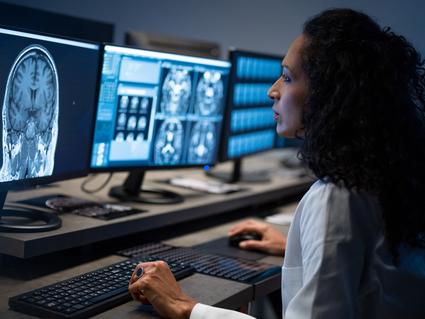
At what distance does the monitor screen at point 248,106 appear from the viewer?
8.23 ft

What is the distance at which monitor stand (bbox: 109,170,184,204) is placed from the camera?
2.12 m

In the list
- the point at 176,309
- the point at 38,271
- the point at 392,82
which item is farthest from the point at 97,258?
the point at 392,82

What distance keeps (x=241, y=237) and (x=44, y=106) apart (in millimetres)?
748

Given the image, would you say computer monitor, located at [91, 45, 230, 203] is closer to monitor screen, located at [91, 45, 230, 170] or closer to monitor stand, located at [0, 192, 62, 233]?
monitor screen, located at [91, 45, 230, 170]

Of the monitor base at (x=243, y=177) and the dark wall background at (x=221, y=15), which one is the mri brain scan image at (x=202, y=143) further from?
the dark wall background at (x=221, y=15)

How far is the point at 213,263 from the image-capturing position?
180 centimetres

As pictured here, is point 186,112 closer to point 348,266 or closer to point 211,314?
point 211,314

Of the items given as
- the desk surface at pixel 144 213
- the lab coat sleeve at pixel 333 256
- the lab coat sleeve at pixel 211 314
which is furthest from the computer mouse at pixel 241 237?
the lab coat sleeve at pixel 333 256

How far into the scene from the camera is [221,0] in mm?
4305

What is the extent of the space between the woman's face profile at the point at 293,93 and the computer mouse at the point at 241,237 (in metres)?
0.67

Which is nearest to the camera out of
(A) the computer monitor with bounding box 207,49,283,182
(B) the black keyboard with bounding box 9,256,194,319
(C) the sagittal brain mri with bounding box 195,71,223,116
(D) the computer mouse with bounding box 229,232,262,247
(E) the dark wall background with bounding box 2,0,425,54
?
(B) the black keyboard with bounding box 9,256,194,319

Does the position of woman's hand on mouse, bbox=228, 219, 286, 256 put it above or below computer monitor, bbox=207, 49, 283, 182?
below

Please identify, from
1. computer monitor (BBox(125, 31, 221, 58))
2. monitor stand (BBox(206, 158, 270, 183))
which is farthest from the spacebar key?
computer monitor (BBox(125, 31, 221, 58))

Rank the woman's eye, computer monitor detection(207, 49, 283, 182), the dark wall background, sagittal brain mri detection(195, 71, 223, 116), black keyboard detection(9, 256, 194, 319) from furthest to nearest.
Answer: the dark wall background
computer monitor detection(207, 49, 283, 182)
sagittal brain mri detection(195, 71, 223, 116)
the woman's eye
black keyboard detection(9, 256, 194, 319)
